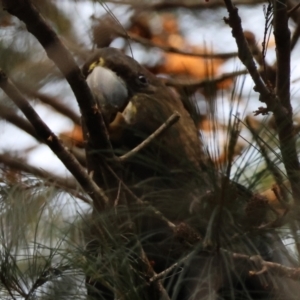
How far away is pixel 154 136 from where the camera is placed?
4.58 feet

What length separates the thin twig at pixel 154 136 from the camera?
1.37m

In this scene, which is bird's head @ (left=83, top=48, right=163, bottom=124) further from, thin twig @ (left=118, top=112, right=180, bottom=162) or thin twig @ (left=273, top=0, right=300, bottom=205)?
thin twig @ (left=273, top=0, right=300, bottom=205)

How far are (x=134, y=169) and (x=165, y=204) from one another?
290 millimetres

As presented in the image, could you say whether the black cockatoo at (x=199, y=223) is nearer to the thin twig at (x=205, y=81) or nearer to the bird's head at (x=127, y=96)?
the thin twig at (x=205, y=81)

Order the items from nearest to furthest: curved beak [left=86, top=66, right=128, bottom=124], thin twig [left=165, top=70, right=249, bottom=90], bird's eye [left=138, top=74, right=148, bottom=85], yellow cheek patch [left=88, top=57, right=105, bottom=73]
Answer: thin twig [left=165, top=70, right=249, bottom=90] < curved beak [left=86, top=66, right=128, bottom=124] < yellow cheek patch [left=88, top=57, right=105, bottom=73] < bird's eye [left=138, top=74, right=148, bottom=85]

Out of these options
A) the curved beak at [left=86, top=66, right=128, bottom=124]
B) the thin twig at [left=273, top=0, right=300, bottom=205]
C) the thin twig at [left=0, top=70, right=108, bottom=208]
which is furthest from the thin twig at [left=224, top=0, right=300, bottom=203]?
the curved beak at [left=86, top=66, right=128, bottom=124]

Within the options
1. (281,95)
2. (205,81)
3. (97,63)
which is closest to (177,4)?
(97,63)

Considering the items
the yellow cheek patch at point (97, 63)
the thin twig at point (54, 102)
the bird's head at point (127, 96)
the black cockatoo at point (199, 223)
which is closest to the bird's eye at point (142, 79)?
the bird's head at point (127, 96)

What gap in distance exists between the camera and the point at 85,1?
1845mm

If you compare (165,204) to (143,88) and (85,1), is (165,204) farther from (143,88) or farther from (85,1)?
(143,88)

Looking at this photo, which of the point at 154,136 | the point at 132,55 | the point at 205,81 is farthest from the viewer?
the point at 132,55

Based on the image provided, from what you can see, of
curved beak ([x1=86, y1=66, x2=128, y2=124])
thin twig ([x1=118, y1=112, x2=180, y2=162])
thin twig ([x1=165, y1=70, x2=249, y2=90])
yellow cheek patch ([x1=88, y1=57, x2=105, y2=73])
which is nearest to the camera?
thin twig ([x1=165, y1=70, x2=249, y2=90])

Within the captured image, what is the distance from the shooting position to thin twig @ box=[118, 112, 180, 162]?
53.8 inches

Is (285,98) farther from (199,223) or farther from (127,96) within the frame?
(127,96)
